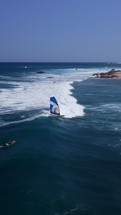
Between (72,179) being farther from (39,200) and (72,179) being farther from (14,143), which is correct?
(14,143)

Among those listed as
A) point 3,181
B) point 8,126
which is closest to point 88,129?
point 8,126

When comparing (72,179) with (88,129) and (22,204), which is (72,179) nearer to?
(22,204)

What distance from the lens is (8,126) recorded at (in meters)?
24.4

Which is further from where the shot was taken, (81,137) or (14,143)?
(81,137)

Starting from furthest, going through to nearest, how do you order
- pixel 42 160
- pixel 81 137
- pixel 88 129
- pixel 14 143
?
pixel 88 129 → pixel 81 137 → pixel 14 143 → pixel 42 160

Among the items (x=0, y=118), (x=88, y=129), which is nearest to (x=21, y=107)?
(x=0, y=118)

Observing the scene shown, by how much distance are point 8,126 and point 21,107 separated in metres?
8.66

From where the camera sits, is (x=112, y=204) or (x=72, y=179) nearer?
(x=112, y=204)

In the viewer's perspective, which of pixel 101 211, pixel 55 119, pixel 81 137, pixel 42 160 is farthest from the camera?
pixel 55 119

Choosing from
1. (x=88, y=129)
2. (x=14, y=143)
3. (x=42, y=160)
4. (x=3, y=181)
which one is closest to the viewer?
(x=3, y=181)

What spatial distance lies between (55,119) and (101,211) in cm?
1518

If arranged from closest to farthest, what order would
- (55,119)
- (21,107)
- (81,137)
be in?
(81,137) < (55,119) < (21,107)

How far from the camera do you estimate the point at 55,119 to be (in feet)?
88.4

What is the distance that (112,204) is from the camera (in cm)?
1283
